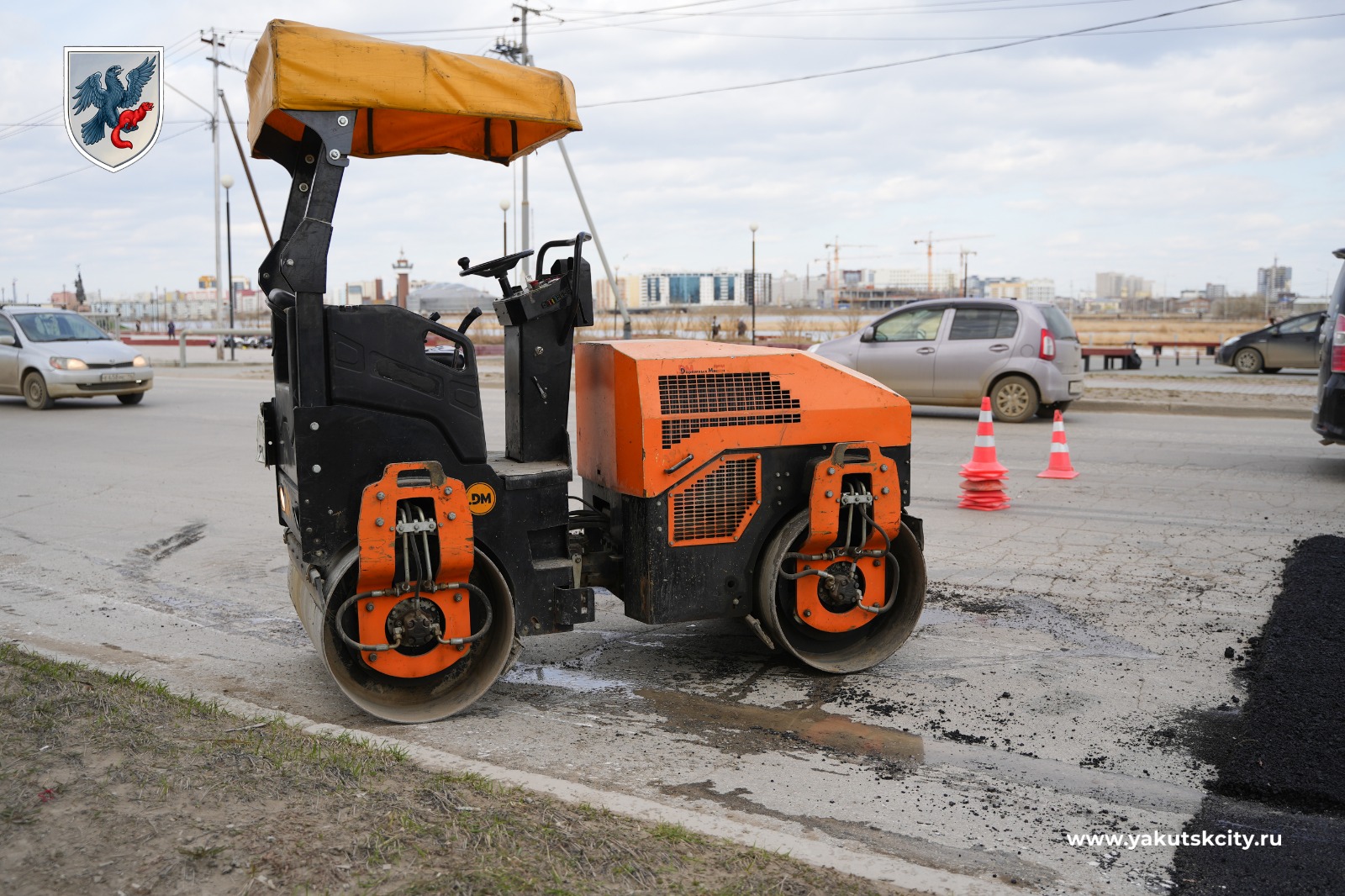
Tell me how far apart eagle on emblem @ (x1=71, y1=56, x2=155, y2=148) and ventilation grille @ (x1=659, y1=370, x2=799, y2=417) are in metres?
13.2

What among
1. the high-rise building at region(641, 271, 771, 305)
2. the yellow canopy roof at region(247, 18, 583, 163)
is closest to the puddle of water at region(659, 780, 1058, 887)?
the yellow canopy roof at region(247, 18, 583, 163)

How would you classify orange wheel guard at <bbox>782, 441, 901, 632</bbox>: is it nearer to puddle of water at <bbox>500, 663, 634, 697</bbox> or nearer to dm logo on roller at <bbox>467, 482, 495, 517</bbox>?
puddle of water at <bbox>500, 663, 634, 697</bbox>

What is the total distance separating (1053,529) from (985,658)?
3.30m

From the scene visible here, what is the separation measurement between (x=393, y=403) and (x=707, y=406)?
1323 millimetres

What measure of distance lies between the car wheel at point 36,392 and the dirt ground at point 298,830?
15.2 m

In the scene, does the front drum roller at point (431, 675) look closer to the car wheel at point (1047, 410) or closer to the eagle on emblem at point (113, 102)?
the car wheel at point (1047, 410)

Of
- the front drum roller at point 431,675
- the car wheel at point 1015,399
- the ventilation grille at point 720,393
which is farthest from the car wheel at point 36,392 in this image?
the ventilation grille at point 720,393

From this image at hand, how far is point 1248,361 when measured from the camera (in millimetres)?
26203

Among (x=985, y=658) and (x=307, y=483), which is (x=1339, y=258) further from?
(x=307, y=483)

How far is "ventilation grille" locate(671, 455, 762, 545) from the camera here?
4.82 m

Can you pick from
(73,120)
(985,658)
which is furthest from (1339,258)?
(73,120)

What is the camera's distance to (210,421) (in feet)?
51.5

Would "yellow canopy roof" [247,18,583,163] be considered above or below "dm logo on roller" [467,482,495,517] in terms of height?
above

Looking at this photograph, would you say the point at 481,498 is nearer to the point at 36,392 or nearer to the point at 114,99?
the point at 114,99
